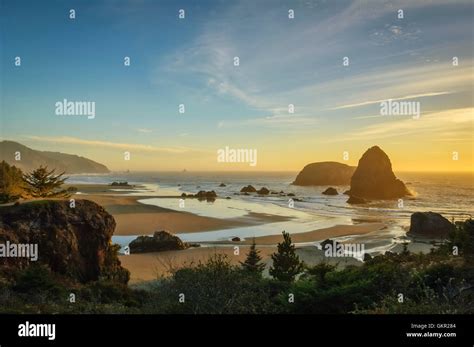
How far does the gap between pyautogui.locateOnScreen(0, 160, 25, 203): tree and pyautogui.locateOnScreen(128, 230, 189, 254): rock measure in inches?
249

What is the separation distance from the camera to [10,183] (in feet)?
36.6

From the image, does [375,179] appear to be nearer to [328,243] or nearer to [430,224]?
[430,224]

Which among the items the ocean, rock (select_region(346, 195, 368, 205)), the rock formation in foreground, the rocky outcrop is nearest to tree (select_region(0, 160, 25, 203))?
the rocky outcrop

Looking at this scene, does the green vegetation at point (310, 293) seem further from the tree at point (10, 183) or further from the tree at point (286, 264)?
the tree at point (10, 183)

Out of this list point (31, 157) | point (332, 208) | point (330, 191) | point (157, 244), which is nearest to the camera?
point (31, 157)

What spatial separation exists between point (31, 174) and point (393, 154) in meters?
10.6

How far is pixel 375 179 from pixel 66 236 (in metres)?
15.6

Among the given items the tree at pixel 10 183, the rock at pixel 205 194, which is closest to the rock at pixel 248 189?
the rock at pixel 205 194

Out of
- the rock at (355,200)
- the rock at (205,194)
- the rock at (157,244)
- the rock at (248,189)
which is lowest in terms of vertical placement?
the rock at (157,244)

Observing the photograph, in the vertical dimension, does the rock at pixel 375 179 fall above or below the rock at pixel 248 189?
above

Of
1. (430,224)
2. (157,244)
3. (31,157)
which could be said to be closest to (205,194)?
(157,244)

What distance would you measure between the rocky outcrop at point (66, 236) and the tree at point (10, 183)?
25.2 inches

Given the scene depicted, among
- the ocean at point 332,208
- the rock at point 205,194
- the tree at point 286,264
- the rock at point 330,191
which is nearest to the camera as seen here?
the tree at point 286,264

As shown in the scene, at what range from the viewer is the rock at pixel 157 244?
17.1m
